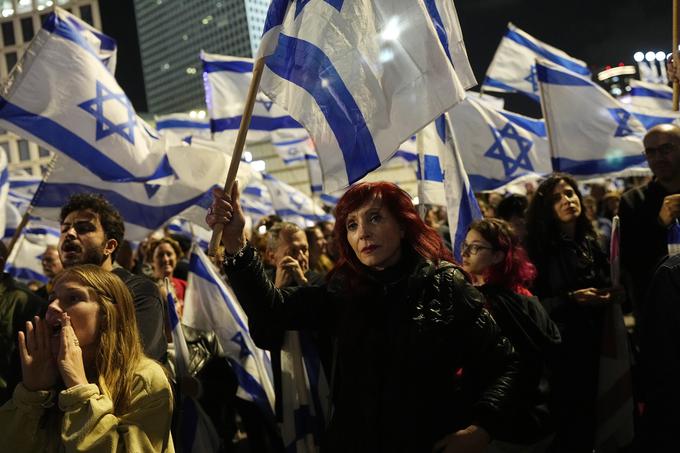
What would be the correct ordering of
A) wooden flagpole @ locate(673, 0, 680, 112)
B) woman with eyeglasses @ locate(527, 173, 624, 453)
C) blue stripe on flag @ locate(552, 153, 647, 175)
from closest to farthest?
wooden flagpole @ locate(673, 0, 680, 112) < woman with eyeglasses @ locate(527, 173, 624, 453) < blue stripe on flag @ locate(552, 153, 647, 175)

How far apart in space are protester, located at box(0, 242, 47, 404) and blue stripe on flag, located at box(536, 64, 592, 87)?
6.01 meters

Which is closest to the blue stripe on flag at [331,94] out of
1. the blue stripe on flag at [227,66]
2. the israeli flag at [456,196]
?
the israeli flag at [456,196]

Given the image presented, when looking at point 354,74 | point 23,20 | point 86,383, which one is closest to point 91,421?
point 86,383

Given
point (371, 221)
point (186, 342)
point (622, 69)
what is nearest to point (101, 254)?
point (186, 342)

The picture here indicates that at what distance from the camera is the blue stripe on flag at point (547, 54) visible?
9266mm

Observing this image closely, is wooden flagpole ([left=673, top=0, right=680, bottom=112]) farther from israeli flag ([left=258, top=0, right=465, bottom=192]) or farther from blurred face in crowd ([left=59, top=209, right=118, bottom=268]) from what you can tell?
blurred face in crowd ([left=59, top=209, right=118, bottom=268])

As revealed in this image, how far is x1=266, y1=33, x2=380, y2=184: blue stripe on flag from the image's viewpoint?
124 inches

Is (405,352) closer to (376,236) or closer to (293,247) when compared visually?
(376,236)

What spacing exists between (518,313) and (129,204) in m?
4.46

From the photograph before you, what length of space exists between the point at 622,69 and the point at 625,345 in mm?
17226

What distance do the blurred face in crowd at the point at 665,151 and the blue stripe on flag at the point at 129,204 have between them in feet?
15.0

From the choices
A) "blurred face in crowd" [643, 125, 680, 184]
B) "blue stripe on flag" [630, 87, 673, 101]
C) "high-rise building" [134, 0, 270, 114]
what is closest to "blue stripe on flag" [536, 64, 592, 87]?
"blurred face in crowd" [643, 125, 680, 184]

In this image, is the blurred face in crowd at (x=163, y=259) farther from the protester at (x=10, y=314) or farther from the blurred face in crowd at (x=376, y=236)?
the blurred face in crowd at (x=376, y=236)

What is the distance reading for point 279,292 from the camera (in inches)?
115
